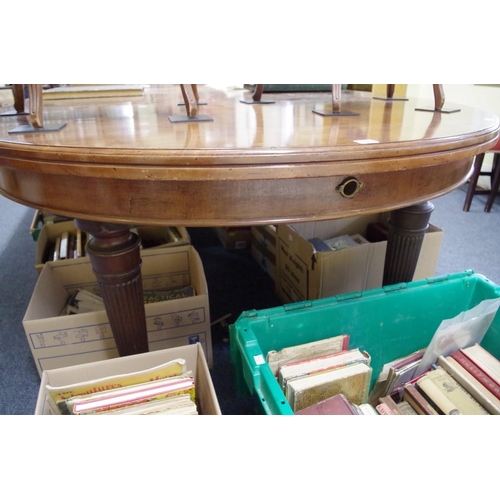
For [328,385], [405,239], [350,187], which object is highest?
[350,187]

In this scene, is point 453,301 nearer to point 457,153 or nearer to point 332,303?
point 332,303

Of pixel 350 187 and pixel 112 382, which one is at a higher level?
pixel 350 187

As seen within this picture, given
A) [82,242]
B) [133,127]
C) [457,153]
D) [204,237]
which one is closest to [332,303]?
[457,153]

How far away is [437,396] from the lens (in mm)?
844

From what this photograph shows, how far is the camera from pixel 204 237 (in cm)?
196

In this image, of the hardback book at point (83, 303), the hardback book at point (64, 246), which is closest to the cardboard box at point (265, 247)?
the hardback book at point (83, 303)

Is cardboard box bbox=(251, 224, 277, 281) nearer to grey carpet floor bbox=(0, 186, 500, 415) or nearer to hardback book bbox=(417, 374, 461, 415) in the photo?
grey carpet floor bbox=(0, 186, 500, 415)

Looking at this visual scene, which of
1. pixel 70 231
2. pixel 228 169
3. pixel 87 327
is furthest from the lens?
pixel 70 231

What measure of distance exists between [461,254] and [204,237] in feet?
3.86

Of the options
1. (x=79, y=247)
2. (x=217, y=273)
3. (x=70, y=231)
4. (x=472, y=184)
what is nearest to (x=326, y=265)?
(x=217, y=273)

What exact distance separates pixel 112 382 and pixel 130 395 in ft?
0.16

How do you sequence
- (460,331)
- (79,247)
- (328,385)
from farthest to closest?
(79,247), (460,331), (328,385)

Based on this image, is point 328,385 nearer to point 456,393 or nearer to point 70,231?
point 456,393

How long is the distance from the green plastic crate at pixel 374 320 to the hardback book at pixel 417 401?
12 centimetres
